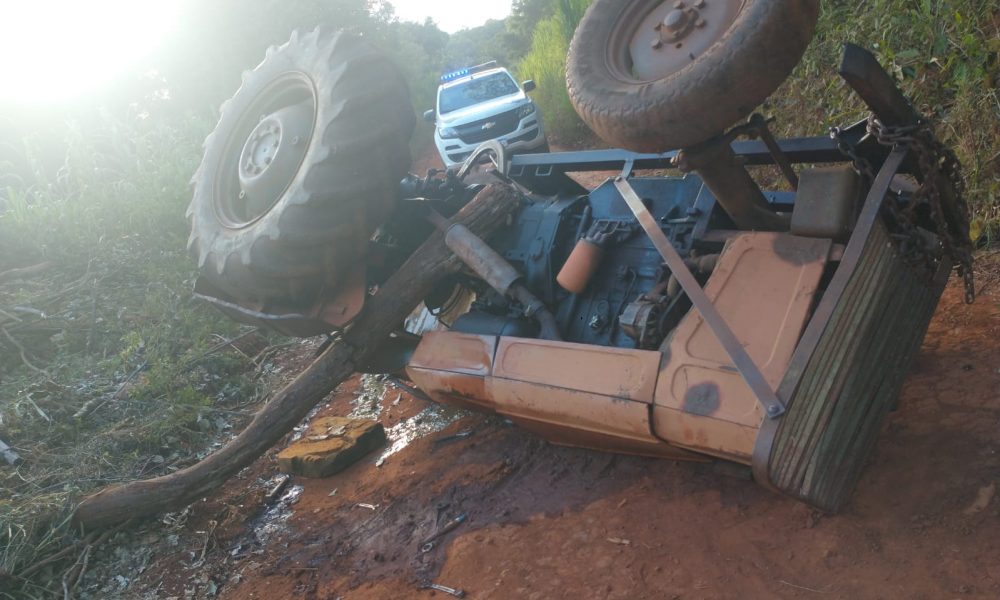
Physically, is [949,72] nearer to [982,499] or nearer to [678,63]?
[678,63]

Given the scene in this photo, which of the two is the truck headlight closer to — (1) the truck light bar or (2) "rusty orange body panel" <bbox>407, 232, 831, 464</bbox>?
(1) the truck light bar

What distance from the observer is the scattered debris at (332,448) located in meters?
4.65

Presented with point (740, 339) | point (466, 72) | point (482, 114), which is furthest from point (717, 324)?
point (466, 72)

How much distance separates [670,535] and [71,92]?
1473 centimetres

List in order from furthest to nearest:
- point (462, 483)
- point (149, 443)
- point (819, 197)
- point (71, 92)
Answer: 1. point (71, 92)
2. point (149, 443)
3. point (462, 483)
4. point (819, 197)

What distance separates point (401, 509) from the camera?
3992 mm

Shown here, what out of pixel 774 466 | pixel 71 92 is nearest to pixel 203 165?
pixel 774 466

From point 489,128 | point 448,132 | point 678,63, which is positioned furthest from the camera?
point 448,132

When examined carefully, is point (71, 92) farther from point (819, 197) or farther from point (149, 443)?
point (819, 197)

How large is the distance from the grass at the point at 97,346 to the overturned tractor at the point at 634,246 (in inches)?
48.9

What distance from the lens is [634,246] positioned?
12.5ft

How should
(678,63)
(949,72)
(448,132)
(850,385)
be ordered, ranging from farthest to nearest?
1. (448,132)
2. (949,72)
3. (678,63)
4. (850,385)

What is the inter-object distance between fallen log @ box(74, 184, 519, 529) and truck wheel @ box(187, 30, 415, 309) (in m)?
0.30

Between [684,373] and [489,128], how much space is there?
808cm
